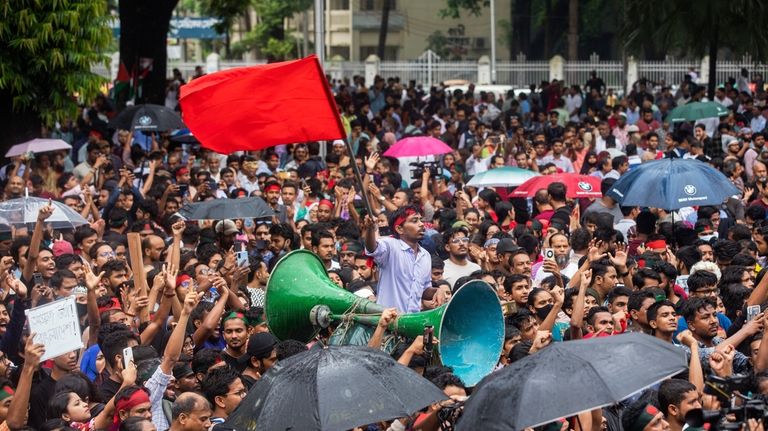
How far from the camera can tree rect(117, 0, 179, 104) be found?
21688 mm

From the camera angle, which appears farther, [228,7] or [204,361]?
[228,7]

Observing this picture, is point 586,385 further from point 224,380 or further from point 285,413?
point 224,380

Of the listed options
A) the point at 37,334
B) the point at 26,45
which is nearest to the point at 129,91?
the point at 26,45

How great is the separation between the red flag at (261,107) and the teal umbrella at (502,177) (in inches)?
188

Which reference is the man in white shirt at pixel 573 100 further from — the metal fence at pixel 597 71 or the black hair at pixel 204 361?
the black hair at pixel 204 361

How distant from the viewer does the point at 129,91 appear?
2197 centimetres

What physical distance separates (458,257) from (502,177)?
135 inches

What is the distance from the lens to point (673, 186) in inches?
456

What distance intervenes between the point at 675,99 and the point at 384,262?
18595 millimetres

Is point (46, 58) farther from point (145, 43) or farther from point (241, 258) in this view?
point (241, 258)

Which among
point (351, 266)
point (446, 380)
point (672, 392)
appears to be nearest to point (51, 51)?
point (351, 266)

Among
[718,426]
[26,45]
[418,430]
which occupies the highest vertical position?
[26,45]

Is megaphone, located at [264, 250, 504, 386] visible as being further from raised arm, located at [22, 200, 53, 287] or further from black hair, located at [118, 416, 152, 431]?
raised arm, located at [22, 200, 53, 287]

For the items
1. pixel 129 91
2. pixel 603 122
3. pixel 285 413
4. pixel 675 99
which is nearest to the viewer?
pixel 285 413
